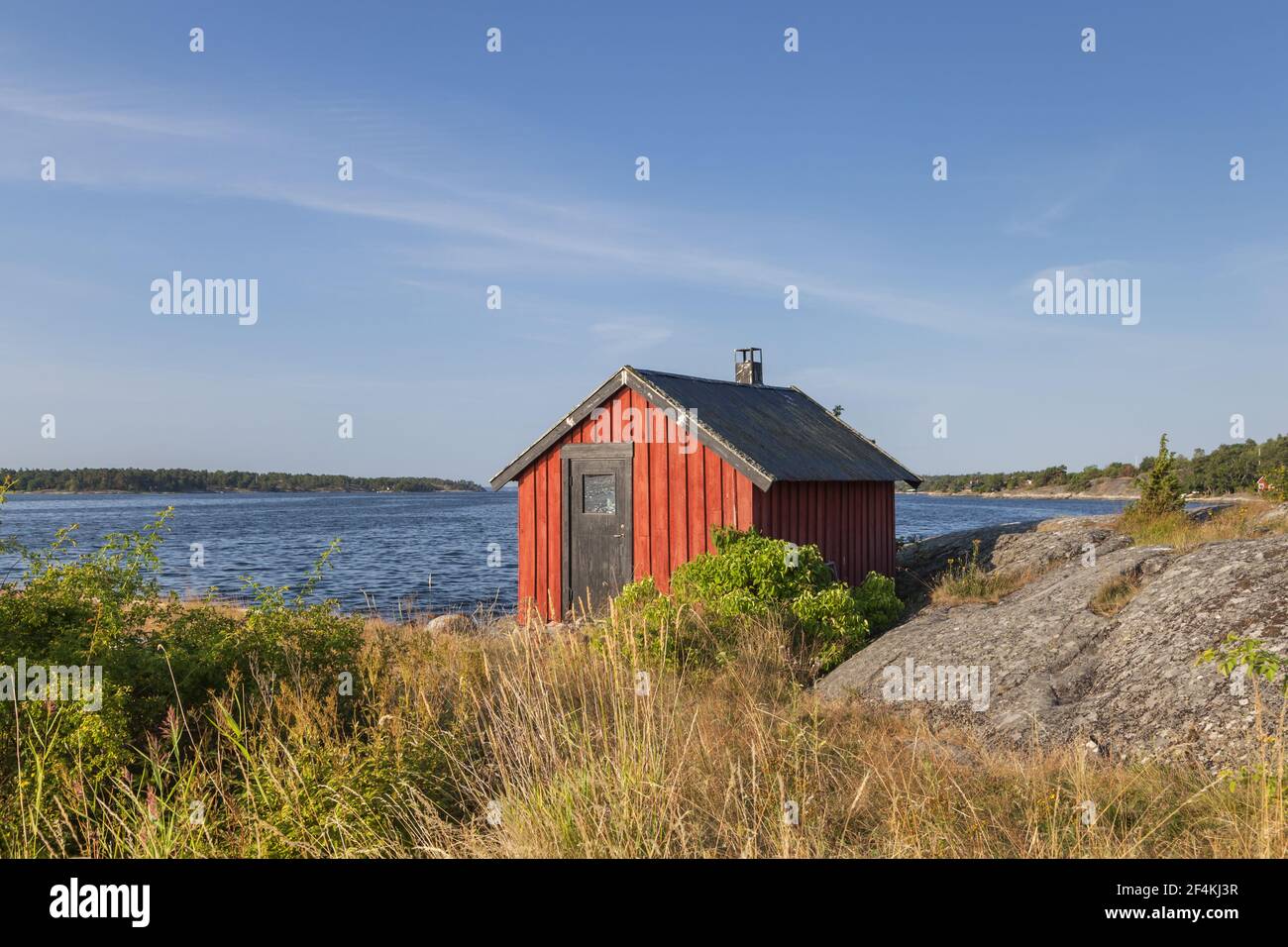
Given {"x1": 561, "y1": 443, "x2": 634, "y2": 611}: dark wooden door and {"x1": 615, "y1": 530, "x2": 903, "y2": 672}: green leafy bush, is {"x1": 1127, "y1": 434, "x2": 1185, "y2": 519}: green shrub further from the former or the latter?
{"x1": 561, "y1": 443, "x2": 634, "y2": 611}: dark wooden door

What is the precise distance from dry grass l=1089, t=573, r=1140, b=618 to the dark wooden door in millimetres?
7228

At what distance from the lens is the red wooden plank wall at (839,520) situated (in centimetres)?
1489

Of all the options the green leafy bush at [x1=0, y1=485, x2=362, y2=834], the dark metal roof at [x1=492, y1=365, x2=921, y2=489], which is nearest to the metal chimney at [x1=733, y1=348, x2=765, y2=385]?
the dark metal roof at [x1=492, y1=365, x2=921, y2=489]

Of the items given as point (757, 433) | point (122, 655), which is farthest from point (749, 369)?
point (122, 655)

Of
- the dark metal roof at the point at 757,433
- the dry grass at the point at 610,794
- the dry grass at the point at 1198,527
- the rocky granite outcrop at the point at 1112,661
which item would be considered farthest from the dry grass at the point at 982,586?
the dry grass at the point at 610,794

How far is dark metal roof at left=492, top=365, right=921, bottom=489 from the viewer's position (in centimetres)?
1446

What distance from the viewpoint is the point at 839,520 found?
1686 centimetres

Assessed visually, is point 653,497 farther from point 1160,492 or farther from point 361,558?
point 361,558

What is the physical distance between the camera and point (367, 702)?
720 centimetres

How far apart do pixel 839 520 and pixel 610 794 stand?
41.4 ft

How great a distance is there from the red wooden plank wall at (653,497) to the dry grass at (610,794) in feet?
25.2
